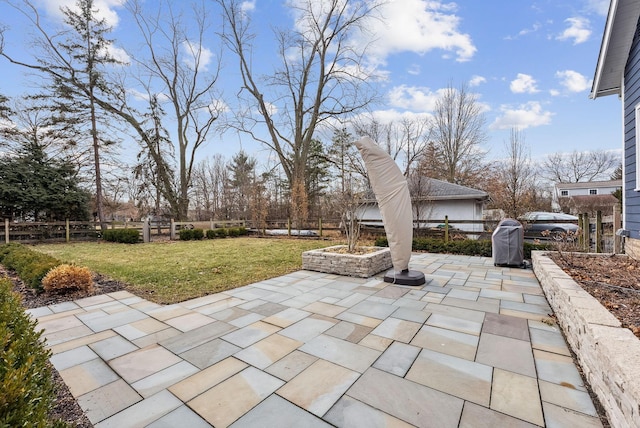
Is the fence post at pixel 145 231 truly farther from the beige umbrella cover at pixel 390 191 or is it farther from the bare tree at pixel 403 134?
the bare tree at pixel 403 134

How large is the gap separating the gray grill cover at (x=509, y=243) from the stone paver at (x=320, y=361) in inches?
78.2

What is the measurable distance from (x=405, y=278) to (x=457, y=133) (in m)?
16.3

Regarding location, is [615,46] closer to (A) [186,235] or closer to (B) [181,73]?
(A) [186,235]

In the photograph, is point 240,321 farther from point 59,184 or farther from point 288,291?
point 59,184

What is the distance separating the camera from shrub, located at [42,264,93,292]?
397cm

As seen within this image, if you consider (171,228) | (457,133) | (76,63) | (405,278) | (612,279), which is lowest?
(405,278)

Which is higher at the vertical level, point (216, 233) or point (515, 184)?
point (515, 184)

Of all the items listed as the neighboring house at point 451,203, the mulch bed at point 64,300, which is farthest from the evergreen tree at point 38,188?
the neighboring house at point 451,203

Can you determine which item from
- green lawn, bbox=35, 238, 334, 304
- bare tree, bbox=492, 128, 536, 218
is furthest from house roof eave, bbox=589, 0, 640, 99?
green lawn, bbox=35, 238, 334, 304

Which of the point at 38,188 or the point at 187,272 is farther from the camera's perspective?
the point at 38,188

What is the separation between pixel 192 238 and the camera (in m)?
12.9

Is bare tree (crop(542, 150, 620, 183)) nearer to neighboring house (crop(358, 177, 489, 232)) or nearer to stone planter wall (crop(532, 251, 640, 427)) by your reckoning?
neighboring house (crop(358, 177, 489, 232))

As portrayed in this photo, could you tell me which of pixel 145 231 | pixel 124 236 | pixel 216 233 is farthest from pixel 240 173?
pixel 124 236

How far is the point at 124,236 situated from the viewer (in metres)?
11.7
